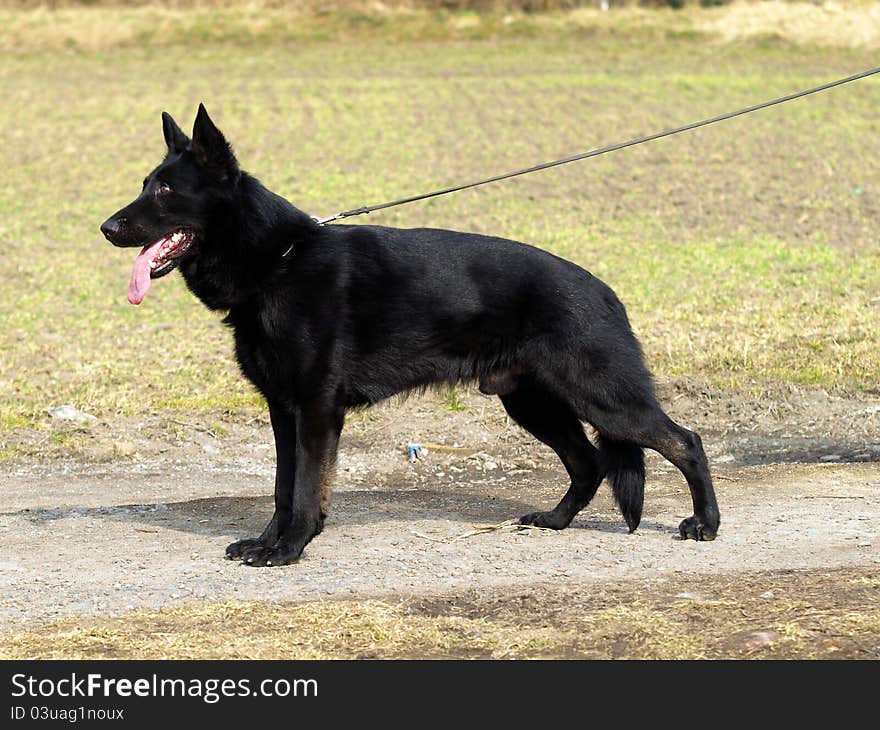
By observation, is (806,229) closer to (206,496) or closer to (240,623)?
(206,496)

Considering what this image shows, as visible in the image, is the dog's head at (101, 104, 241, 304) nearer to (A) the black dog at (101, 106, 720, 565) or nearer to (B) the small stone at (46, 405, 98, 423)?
(A) the black dog at (101, 106, 720, 565)

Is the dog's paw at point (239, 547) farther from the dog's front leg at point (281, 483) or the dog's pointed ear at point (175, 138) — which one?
the dog's pointed ear at point (175, 138)

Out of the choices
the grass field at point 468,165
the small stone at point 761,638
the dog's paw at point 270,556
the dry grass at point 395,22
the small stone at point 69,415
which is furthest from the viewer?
the dry grass at point 395,22

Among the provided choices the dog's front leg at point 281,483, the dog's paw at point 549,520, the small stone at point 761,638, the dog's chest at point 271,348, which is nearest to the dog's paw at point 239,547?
the dog's front leg at point 281,483

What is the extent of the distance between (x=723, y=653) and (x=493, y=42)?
31555 millimetres

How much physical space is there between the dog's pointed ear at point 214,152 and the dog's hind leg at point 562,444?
173 cm

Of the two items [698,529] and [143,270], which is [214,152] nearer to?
[143,270]

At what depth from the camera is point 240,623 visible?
5.07 meters

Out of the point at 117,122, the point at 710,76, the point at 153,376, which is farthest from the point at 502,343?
the point at 710,76

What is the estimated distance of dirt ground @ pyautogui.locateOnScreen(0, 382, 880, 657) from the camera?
553 centimetres

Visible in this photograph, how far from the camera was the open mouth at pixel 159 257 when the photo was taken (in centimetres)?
607

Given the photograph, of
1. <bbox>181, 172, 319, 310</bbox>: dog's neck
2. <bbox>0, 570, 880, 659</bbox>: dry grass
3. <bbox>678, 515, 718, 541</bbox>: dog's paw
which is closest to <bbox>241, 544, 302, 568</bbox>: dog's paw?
<bbox>0, 570, 880, 659</bbox>: dry grass

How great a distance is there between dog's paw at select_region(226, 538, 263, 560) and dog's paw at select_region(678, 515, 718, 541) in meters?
1.98

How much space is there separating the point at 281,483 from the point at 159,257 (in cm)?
118
